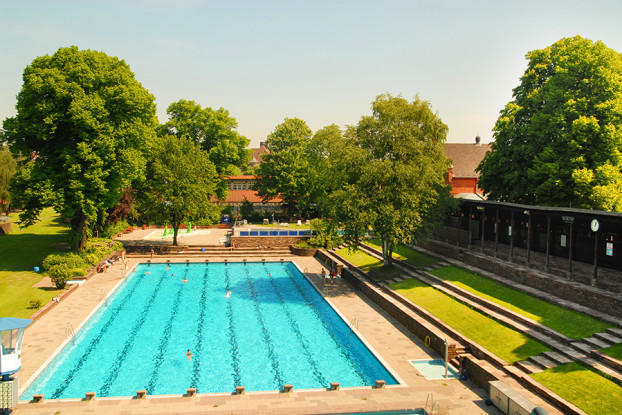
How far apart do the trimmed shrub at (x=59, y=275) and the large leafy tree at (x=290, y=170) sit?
34.0 metres

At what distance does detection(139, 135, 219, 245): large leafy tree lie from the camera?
4609cm

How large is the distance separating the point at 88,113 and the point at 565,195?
35650 mm

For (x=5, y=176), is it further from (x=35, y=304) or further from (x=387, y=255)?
(x=387, y=255)

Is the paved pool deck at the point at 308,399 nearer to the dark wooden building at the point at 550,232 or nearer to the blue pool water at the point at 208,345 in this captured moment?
the blue pool water at the point at 208,345

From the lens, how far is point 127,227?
56.0 m

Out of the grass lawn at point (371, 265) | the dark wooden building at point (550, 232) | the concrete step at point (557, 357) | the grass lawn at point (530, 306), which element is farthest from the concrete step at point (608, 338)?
the grass lawn at point (371, 265)

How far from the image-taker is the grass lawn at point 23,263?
1048 inches

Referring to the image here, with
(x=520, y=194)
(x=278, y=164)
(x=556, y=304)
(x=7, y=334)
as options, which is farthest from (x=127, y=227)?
(x=556, y=304)

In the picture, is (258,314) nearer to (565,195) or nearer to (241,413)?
(241,413)

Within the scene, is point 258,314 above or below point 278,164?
below

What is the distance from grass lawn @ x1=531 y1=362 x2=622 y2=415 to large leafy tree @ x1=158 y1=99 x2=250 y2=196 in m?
50.4

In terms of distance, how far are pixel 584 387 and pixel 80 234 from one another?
36697 millimetres

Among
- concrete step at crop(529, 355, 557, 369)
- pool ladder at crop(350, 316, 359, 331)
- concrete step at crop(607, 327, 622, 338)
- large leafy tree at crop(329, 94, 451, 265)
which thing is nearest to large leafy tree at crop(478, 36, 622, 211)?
large leafy tree at crop(329, 94, 451, 265)

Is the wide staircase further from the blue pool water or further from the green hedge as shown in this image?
the green hedge
